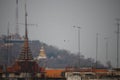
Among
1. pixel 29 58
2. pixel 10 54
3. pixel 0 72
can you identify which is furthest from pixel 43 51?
pixel 0 72

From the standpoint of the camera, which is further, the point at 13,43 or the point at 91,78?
the point at 13,43

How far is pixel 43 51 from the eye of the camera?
3644cm

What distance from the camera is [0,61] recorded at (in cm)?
3177

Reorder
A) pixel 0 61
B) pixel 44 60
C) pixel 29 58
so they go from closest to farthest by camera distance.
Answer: pixel 29 58 → pixel 0 61 → pixel 44 60

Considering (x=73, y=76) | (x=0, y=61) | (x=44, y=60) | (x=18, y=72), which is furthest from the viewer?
(x=44, y=60)

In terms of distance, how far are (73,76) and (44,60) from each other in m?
15.3

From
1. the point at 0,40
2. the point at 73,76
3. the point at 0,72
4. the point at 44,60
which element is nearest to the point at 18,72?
the point at 0,72

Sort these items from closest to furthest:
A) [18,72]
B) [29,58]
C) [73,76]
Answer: [73,76], [18,72], [29,58]

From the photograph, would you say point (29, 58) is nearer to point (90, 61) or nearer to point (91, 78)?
point (91, 78)

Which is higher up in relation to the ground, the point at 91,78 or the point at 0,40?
the point at 0,40

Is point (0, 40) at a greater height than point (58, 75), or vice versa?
point (0, 40)

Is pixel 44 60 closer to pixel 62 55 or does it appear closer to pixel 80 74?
pixel 62 55

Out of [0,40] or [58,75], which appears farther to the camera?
[0,40]

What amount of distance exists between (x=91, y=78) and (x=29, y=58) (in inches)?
192
